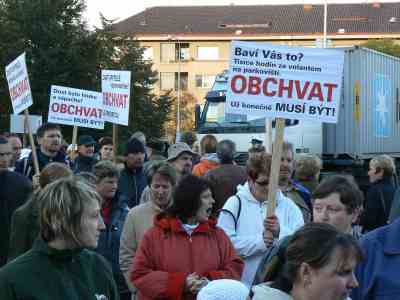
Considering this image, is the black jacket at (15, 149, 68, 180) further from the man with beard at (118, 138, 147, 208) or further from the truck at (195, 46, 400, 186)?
the truck at (195, 46, 400, 186)

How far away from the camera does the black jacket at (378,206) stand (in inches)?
386

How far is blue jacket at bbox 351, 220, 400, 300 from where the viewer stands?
360 cm

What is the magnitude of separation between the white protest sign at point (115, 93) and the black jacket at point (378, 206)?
4.35 metres

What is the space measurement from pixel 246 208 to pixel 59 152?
135 inches

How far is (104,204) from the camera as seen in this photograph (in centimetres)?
714

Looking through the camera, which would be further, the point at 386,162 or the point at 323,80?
the point at 386,162

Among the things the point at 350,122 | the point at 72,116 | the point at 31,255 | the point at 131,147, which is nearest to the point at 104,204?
the point at 131,147

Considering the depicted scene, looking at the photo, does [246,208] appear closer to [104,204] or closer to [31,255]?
[104,204]

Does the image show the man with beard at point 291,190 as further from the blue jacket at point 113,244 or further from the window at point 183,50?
the window at point 183,50

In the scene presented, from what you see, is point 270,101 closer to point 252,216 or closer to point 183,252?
point 252,216

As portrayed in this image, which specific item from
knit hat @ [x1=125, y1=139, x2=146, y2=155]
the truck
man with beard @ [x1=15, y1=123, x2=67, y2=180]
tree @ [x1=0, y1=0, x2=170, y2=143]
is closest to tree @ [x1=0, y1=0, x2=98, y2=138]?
tree @ [x1=0, y1=0, x2=170, y2=143]

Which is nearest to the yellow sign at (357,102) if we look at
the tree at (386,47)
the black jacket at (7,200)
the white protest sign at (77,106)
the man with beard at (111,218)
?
the white protest sign at (77,106)

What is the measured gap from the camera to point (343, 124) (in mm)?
21250

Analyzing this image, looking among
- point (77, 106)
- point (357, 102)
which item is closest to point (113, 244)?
point (77, 106)
